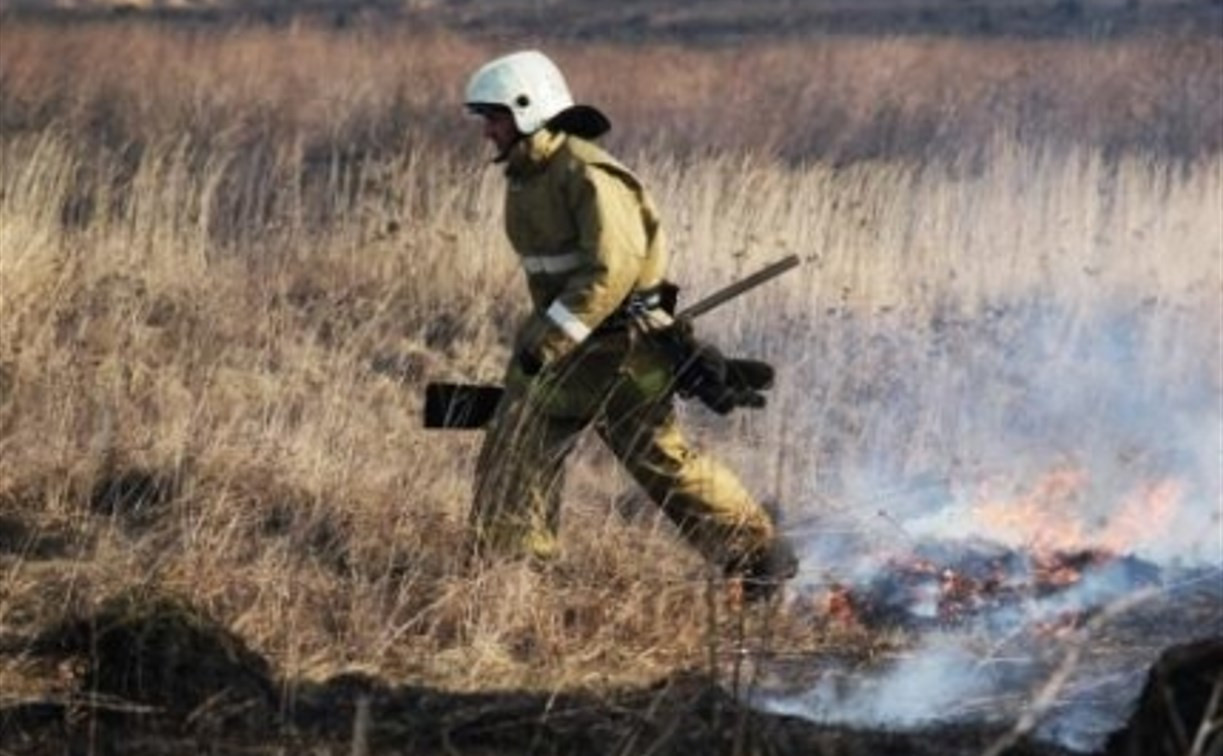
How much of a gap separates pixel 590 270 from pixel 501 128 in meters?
0.54

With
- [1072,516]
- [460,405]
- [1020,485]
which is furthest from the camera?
[1020,485]

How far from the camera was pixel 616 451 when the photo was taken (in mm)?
6852

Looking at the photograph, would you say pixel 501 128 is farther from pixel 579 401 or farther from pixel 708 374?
pixel 708 374

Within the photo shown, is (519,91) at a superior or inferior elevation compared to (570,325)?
superior

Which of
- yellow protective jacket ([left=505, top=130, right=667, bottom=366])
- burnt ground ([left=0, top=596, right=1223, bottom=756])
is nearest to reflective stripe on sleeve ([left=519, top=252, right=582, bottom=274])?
yellow protective jacket ([left=505, top=130, right=667, bottom=366])

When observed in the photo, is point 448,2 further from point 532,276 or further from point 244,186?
point 532,276

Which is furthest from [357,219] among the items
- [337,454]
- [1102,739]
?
[1102,739]

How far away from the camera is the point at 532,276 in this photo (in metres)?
6.93

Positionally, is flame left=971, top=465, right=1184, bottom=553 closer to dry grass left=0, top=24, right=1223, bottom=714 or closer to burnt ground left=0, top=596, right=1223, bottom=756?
dry grass left=0, top=24, right=1223, bottom=714

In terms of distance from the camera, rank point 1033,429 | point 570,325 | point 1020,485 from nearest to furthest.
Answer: point 570,325, point 1020,485, point 1033,429

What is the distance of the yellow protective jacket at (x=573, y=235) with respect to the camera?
6621mm

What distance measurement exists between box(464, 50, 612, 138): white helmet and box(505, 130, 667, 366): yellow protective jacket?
53 mm

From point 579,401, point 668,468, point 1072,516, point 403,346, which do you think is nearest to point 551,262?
point 579,401

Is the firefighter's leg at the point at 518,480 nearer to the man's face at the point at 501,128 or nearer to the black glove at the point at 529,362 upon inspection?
the black glove at the point at 529,362
